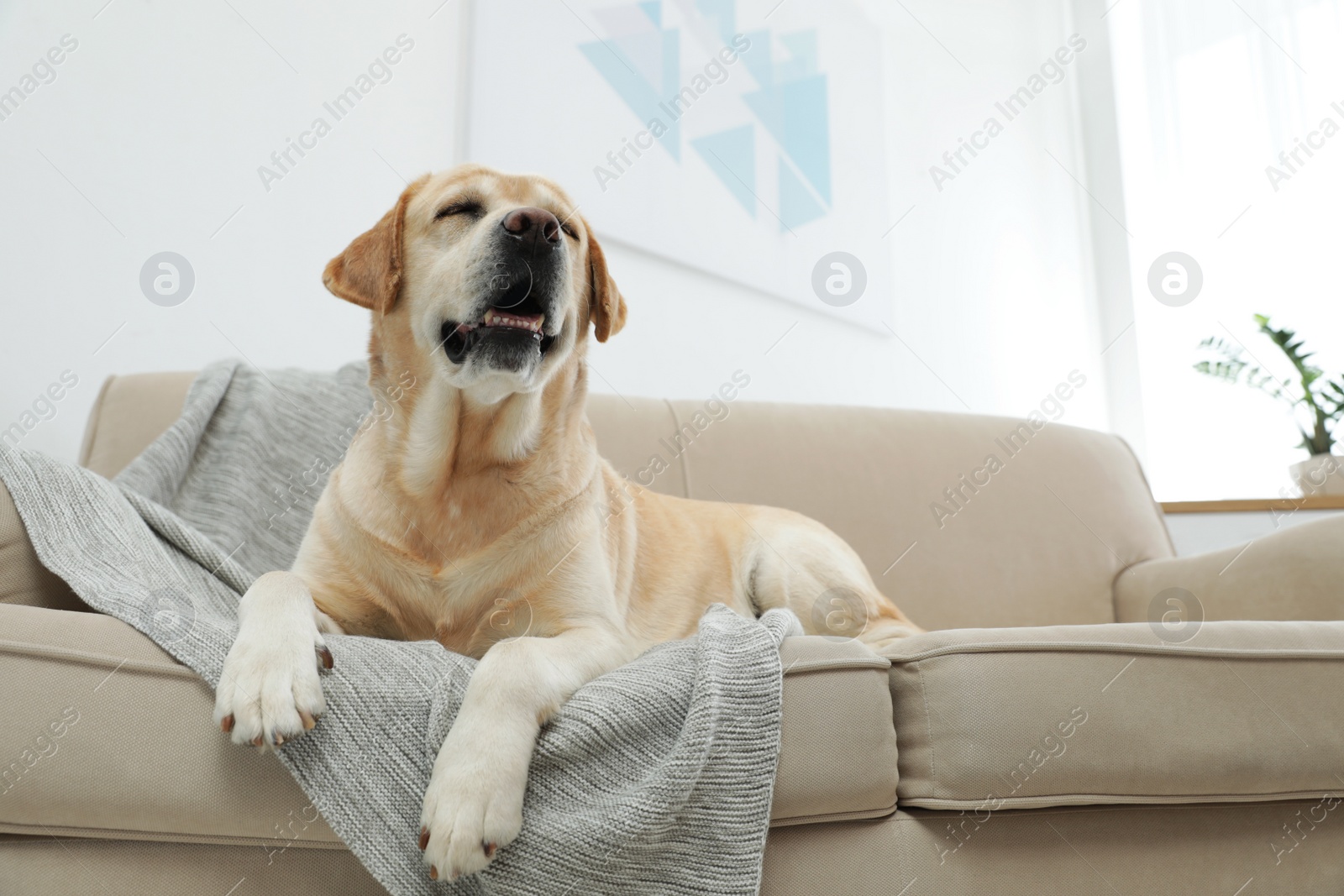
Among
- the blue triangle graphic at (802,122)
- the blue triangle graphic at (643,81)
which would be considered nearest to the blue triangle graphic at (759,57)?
the blue triangle graphic at (802,122)

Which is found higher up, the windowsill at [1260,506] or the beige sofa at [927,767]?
the beige sofa at [927,767]

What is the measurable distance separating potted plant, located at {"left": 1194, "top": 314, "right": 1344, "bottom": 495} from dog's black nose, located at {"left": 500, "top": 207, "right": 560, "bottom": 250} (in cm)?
342

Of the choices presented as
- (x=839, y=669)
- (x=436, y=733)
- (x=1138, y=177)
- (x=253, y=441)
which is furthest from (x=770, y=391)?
(x=1138, y=177)

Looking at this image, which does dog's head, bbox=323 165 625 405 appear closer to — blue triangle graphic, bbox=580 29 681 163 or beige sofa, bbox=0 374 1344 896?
beige sofa, bbox=0 374 1344 896

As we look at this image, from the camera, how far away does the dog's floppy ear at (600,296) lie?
1.63 metres

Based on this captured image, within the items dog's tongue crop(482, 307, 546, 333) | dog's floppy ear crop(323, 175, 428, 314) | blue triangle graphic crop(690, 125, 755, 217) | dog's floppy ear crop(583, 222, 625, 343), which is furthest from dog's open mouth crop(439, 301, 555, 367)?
blue triangle graphic crop(690, 125, 755, 217)

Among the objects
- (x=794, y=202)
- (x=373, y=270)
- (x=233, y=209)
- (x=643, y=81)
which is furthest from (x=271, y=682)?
(x=794, y=202)

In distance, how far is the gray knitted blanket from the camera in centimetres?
94

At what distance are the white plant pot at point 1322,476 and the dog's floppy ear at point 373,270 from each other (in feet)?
11.6

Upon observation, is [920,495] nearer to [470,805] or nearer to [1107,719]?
[1107,719]

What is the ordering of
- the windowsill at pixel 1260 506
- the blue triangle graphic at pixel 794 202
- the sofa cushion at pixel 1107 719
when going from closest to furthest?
the sofa cushion at pixel 1107 719 < the windowsill at pixel 1260 506 < the blue triangle graphic at pixel 794 202

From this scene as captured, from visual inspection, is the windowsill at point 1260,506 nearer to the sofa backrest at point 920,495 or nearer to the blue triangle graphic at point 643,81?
the sofa backrest at point 920,495

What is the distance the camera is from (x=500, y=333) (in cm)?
137

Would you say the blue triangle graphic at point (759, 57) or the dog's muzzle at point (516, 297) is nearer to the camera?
the dog's muzzle at point (516, 297)
